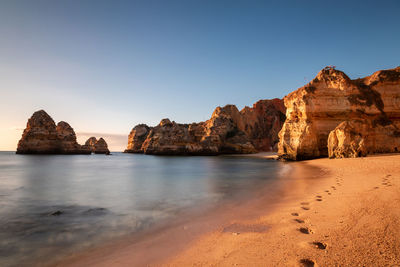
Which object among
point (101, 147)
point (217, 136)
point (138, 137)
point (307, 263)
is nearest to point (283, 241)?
point (307, 263)

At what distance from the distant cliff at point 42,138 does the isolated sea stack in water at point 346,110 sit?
234 ft

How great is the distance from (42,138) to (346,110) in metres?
77.7

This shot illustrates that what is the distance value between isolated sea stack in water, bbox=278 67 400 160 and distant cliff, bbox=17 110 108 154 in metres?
71.2

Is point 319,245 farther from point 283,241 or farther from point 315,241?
point 283,241

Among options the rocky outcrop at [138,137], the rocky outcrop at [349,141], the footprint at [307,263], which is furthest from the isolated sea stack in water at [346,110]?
the rocky outcrop at [138,137]

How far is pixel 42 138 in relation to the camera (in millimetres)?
60688

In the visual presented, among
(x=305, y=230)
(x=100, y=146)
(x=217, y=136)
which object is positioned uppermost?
(x=217, y=136)

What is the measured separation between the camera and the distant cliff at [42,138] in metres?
59.4

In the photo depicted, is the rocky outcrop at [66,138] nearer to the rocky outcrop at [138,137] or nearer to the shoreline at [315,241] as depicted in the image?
the rocky outcrop at [138,137]

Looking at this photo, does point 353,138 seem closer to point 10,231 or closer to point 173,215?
point 173,215

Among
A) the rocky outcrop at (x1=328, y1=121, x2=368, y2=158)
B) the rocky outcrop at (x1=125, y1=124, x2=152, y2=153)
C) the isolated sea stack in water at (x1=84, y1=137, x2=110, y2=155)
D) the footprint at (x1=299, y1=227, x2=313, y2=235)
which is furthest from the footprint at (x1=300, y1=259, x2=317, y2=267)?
the isolated sea stack in water at (x1=84, y1=137, x2=110, y2=155)

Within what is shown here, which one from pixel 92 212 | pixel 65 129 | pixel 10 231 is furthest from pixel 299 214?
pixel 65 129

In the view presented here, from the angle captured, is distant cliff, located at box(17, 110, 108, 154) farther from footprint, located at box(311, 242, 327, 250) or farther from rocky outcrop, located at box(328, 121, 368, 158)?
footprint, located at box(311, 242, 327, 250)

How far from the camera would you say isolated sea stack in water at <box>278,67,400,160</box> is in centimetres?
2220
